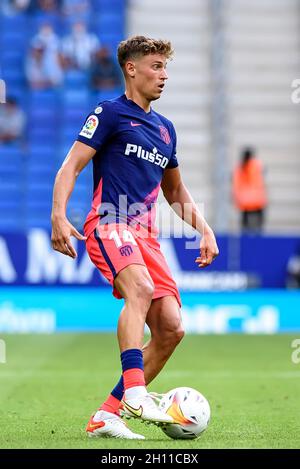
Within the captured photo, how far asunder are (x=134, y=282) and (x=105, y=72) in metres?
14.5

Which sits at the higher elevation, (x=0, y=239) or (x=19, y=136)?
(x=19, y=136)

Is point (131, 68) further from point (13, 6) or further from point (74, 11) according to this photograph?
point (13, 6)

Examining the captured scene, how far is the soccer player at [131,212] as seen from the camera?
19.5 ft

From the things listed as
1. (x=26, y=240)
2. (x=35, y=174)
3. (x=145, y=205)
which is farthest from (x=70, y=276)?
(x=145, y=205)

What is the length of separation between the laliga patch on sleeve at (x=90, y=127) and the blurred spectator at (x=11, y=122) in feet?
45.4

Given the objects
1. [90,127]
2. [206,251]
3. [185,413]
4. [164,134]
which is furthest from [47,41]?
[185,413]

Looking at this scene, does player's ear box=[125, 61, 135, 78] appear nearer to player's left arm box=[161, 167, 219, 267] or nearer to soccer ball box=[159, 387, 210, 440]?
player's left arm box=[161, 167, 219, 267]

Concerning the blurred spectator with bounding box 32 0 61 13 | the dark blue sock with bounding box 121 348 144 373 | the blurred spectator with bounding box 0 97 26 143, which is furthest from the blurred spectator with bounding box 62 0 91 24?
the dark blue sock with bounding box 121 348 144 373

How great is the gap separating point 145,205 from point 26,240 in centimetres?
981

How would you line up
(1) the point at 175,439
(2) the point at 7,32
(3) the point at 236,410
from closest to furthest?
(1) the point at 175,439 → (3) the point at 236,410 → (2) the point at 7,32

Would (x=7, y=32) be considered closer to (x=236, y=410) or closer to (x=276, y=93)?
(x=276, y=93)

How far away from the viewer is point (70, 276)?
52.5ft

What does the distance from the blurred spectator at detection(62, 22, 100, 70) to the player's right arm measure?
47.5 feet

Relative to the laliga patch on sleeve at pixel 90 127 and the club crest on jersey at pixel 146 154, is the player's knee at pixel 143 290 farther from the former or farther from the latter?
the laliga patch on sleeve at pixel 90 127
